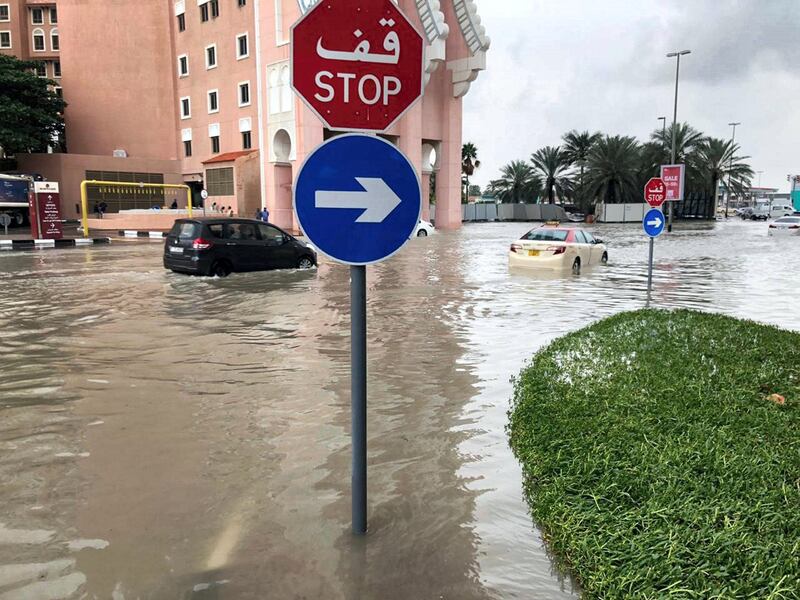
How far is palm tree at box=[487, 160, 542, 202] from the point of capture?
259 feet

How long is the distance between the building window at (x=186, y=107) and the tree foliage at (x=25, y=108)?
9954 mm

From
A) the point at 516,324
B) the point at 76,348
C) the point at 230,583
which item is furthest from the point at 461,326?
the point at 230,583

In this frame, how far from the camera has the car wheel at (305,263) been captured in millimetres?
18614

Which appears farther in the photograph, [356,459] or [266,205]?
[266,205]

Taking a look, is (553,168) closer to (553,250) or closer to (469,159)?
(469,159)

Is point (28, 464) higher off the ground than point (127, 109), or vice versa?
point (127, 109)

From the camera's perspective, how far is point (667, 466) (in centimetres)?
413

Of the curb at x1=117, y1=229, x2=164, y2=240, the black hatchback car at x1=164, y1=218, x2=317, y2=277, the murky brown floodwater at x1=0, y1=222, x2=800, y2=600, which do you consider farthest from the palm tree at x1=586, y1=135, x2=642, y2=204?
the murky brown floodwater at x1=0, y1=222, x2=800, y2=600

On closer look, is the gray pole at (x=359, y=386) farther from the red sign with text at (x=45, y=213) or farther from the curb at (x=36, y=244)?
the red sign with text at (x=45, y=213)

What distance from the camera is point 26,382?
23.1 feet

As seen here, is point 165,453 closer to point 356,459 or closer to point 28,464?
point 28,464

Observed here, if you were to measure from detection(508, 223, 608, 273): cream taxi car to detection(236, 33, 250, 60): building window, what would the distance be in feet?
111

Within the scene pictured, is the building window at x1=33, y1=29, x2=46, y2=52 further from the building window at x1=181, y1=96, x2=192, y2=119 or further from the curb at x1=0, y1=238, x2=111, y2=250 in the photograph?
the curb at x1=0, y1=238, x2=111, y2=250

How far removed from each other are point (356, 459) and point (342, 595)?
70 centimetres
